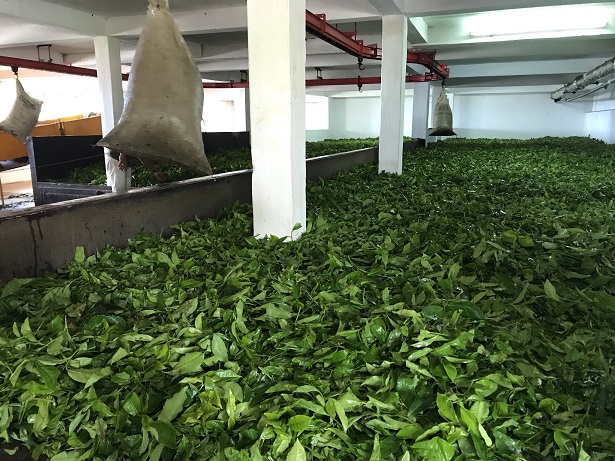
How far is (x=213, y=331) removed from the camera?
2.42 m

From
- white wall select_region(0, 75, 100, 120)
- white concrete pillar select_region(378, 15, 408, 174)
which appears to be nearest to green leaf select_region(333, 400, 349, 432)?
white concrete pillar select_region(378, 15, 408, 174)

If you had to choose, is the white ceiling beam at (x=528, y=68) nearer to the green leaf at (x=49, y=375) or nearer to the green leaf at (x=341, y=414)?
the green leaf at (x=341, y=414)

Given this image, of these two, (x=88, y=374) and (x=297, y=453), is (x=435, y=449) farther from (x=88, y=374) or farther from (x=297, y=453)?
(x=88, y=374)

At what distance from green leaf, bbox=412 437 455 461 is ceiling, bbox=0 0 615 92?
681 centimetres

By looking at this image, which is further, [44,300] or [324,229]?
[324,229]

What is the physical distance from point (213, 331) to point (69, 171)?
805 centimetres

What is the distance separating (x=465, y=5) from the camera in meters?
7.64

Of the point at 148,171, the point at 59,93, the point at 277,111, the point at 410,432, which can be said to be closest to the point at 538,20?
the point at 148,171

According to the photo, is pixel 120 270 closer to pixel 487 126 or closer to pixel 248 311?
pixel 248 311

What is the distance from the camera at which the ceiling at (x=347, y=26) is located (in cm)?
792

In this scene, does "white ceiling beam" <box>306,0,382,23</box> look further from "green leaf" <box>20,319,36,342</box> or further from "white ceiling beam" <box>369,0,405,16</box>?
"green leaf" <box>20,319,36,342</box>

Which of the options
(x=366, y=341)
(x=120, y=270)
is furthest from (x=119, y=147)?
(x=366, y=341)

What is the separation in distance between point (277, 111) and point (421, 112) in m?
14.6

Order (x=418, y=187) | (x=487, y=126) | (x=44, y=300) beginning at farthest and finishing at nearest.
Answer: (x=487, y=126)
(x=418, y=187)
(x=44, y=300)
